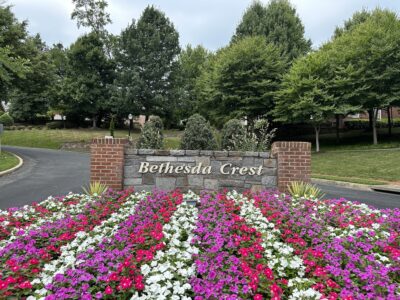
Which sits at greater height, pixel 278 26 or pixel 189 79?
pixel 278 26

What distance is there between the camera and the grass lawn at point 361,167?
488 inches

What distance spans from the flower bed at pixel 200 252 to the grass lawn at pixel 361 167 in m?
8.14

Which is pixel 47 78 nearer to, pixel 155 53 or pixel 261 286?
pixel 155 53

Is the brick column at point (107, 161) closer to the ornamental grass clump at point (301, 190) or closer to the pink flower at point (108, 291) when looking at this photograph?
the ornamental grass clump at point (301, 190)

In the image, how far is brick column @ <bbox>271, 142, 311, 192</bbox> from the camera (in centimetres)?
639

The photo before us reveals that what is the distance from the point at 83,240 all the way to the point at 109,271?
1.07 meters

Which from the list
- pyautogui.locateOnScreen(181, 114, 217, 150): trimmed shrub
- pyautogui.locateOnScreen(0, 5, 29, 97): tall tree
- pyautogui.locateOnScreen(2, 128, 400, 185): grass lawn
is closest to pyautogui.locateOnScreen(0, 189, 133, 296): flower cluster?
pyautogui.locateOnScreen(181, 114, 217, 150): trimmed shrub

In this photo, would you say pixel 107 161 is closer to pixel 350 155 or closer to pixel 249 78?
pixel 350 155

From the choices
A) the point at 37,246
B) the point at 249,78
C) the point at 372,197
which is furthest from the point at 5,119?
the point at 372,197

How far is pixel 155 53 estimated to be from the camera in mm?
29797

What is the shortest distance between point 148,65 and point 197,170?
24451mm

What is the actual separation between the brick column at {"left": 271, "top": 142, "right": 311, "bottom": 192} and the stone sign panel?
18cm

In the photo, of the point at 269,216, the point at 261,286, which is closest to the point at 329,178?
the point at 269,216

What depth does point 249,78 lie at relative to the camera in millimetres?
23781
